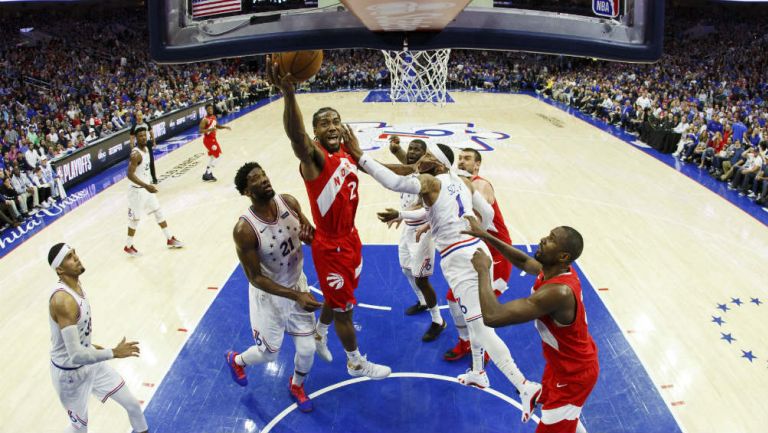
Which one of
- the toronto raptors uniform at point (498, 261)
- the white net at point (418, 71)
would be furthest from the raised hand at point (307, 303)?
the white net at point (418, 71)

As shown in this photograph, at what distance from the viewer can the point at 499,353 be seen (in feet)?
13.8

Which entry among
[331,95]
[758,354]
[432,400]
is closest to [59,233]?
[432,400]

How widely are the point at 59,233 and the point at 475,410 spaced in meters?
7.46

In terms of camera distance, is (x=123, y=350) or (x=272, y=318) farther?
(x=272, y=318)

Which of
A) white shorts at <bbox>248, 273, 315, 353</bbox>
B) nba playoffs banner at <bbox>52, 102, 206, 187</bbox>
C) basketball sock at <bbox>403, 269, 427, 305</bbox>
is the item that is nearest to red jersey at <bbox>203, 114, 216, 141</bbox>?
nba playoffs banner at <bbox>52, 102, 206, 187</bbox>

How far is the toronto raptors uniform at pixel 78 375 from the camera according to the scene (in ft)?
11.9

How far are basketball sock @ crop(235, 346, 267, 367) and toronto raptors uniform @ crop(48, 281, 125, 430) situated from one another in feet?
3.37

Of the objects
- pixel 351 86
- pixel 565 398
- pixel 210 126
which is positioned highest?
pixel 351 86

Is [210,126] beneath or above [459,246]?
above

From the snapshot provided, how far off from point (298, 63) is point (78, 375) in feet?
8.41

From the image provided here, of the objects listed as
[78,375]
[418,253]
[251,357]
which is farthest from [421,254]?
[78,375]

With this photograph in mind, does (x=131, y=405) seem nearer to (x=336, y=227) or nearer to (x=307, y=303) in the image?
(x=307, y=303)

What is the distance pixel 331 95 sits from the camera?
2591cm

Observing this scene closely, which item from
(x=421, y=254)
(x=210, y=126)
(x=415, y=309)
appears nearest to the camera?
(x=421, y=254)
